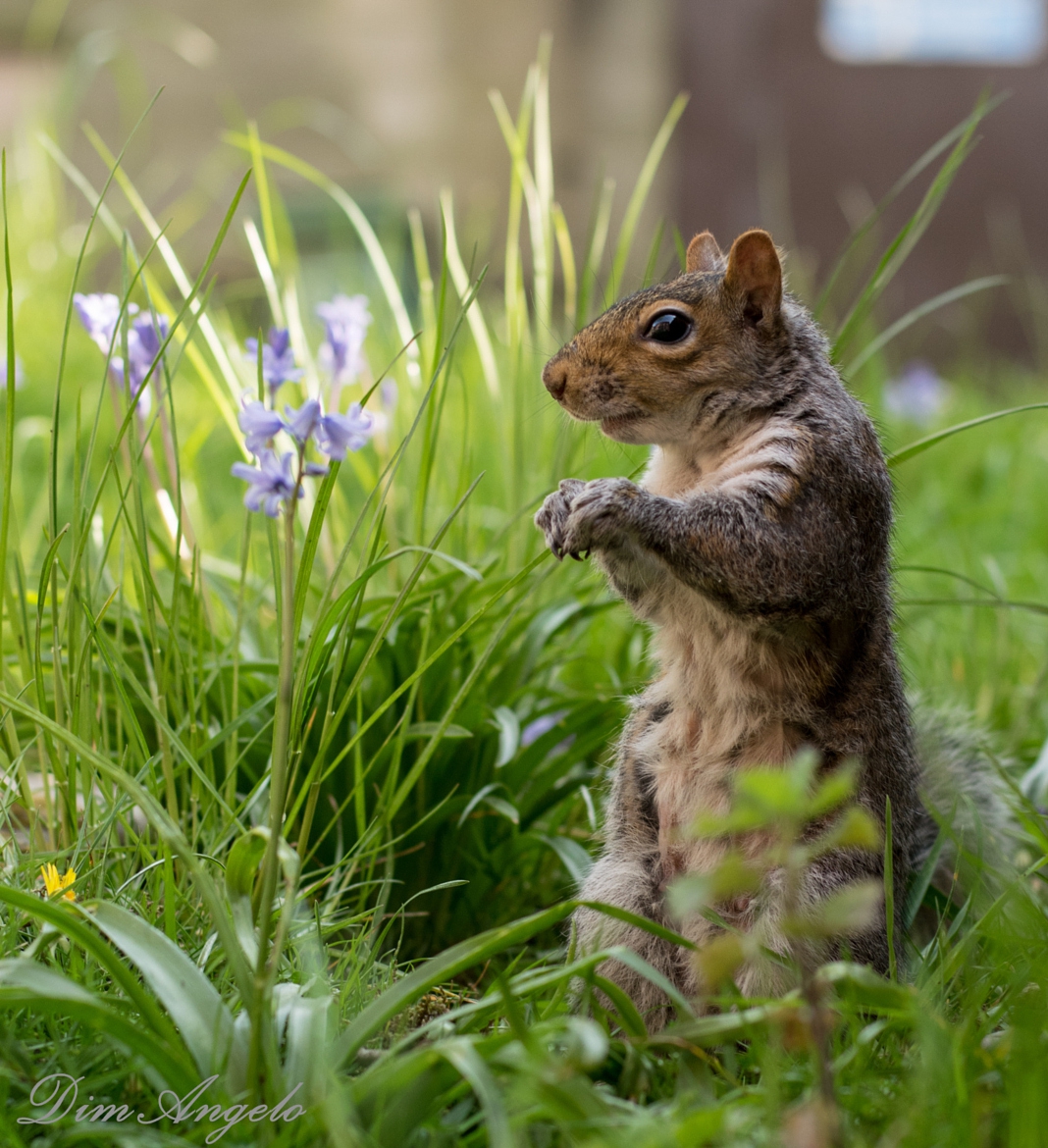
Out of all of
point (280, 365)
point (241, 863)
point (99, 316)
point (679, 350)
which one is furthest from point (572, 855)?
point (99, 316)

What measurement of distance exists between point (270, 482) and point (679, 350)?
807 mm

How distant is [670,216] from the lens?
7535 millimetres

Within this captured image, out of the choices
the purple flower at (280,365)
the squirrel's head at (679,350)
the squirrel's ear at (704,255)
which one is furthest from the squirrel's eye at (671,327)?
the purple flower at (280,365)

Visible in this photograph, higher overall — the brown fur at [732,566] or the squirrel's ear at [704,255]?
the squirrel's ear at [704,255]

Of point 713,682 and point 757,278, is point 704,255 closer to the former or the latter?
point 757,278

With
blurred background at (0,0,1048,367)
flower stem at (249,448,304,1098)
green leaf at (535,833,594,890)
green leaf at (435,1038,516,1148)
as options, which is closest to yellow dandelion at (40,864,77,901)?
flower stem at (249,448,304,1098)

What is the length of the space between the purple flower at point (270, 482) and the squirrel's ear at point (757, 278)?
2.91 feet

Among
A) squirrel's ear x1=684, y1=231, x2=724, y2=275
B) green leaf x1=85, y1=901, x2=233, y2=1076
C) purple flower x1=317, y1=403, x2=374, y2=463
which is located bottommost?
green leaf x1=85, y1=901, x2=233, y2=1076

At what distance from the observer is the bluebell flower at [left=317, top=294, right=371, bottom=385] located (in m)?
2.27

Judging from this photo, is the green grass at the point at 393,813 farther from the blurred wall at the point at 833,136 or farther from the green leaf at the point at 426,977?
the blurred wall at the point at 833,136

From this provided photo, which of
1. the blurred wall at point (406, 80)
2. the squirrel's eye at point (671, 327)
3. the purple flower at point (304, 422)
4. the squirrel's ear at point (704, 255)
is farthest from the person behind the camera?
the blurred wall at point (406, 80)

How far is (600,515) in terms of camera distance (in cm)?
166

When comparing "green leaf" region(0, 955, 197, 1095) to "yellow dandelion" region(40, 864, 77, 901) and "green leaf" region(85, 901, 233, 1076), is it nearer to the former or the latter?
"green leaf" region(85, 901, 233, 1076)

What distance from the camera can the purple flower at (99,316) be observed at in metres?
1.98
